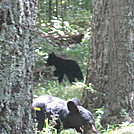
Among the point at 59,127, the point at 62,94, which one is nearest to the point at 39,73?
the point at 62,94

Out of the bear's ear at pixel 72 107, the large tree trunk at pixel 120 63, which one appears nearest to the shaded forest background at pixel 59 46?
the bear's ear at pixel 72 107

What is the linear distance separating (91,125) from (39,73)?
6322 millimetres

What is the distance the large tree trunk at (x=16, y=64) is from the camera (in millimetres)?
2400

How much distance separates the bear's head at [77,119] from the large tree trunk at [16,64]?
107 inches

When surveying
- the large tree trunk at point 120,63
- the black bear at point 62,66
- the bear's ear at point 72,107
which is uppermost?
the large tree trunk at point 120,63

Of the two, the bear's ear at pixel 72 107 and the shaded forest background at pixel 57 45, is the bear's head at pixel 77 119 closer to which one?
the bear's ear at pixel 72 107

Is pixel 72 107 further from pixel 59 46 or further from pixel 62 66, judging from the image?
pixel 59 46

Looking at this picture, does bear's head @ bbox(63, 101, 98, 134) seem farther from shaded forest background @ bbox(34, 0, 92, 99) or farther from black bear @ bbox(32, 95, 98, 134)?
shaded forest background @ bbox(34, 0, 92, 99)

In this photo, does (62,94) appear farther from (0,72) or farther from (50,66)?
(0,72)

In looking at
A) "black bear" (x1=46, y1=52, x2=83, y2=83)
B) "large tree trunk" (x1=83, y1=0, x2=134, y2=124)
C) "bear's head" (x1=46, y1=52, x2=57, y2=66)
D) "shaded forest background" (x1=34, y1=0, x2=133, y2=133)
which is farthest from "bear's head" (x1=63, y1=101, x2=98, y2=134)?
"bear's head" (x1=46, y1=52, x2=57, y2=66)

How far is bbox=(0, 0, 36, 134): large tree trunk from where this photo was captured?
2.40m

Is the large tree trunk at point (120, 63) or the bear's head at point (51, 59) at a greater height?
the large tree trunk at point (120, 63)

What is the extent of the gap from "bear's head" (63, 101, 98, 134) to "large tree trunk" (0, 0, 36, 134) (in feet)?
8.88

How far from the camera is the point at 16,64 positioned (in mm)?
2479
